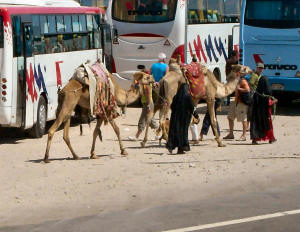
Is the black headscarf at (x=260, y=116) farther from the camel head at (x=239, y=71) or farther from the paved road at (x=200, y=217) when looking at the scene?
the paved road at (x=200, y=217)

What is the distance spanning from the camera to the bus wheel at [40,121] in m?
21.5

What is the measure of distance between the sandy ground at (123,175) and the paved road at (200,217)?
41cm

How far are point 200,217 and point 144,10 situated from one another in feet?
57.2

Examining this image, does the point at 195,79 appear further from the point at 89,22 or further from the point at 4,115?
the point at 89,22

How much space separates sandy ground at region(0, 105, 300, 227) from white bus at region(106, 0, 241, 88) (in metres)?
7.94

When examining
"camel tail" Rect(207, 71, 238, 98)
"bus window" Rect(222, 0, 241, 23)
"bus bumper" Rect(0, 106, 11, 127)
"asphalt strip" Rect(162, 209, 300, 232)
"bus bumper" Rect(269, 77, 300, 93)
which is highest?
"asphalt strip" Rect(162, 209, 300, 232)

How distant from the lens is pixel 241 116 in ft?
66.3

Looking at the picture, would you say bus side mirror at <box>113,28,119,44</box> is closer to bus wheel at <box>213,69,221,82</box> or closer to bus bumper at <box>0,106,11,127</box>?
bus wheel at <box>213,69,221,82</box>

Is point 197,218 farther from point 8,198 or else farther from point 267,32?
Result: point 267,32

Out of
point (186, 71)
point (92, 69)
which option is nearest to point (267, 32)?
point (186, 71)

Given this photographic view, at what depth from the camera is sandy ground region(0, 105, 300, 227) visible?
1280cm

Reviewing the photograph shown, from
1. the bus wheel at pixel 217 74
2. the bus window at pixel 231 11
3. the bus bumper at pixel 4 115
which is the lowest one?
the bus wheel at pixel 217 74

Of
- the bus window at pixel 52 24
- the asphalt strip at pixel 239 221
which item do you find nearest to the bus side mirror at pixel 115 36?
the bus window at pixel 52 24

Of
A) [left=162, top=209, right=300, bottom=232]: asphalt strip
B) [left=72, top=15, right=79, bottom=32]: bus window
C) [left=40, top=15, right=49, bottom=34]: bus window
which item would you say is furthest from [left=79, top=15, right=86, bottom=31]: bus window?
[left=162, top=209, right=300, bottom=232]: asphalt strip
